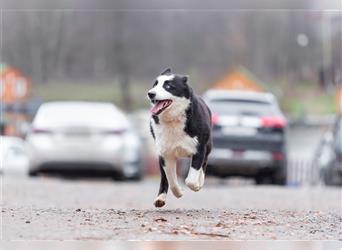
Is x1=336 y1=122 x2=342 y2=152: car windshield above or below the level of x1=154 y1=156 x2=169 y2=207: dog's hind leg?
above

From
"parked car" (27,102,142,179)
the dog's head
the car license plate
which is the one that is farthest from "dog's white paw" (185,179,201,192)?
"parked car" (27,102,142,179)

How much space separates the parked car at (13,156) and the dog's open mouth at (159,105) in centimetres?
989

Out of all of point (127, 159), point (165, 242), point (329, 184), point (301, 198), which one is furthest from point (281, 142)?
point (165, 242)

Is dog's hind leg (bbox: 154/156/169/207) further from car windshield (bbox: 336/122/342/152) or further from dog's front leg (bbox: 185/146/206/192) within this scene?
car windshield (bbox: 336/122/342/152)

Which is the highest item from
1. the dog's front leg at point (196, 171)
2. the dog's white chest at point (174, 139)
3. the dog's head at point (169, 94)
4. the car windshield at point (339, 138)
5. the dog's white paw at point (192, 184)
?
the car windshield at point (339, 138)

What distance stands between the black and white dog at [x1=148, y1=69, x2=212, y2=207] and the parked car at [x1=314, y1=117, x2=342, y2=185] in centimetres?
989

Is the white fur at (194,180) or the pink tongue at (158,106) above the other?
the pink tongue at (158,106)

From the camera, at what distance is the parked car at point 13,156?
1718cm

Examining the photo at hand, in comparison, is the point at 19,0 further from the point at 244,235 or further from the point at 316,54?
the point at 316,54

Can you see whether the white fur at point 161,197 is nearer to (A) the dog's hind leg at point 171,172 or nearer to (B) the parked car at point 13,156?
(A) the dog's hind leg at point 171,172

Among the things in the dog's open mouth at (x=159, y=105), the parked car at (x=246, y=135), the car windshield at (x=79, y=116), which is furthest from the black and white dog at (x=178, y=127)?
the car windshield at (x=79, y=116)

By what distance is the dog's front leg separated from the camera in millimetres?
7410

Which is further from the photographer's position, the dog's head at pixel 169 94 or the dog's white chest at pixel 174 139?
the dog's white chest at pixel 174 139

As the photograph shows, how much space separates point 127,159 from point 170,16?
243 cm
